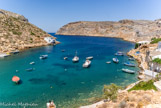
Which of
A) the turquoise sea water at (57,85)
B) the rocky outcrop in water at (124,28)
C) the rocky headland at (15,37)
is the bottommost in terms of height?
the turquoise sea water at (57,85)

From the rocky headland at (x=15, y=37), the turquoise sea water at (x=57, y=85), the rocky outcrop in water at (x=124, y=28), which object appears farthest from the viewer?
the rocky outcrop in water at (x=124, y=28)

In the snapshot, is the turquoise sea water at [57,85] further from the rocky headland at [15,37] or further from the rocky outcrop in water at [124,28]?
the rocky outcrop in water at [124,28]

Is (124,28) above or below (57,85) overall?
above

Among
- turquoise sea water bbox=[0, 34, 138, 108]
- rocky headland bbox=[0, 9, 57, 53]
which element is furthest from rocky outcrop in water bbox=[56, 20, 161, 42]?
turquoise sea water bbox=[0, 34, 138, 108]

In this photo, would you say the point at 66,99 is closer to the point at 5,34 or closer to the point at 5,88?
the point at 5,88

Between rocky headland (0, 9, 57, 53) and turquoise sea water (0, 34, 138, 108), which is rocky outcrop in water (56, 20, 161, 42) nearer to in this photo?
rocky headland (0, 9, 57, 53)

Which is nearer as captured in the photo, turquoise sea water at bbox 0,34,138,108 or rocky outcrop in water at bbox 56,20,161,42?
turquoise sea water at bbox 0,34,138,108

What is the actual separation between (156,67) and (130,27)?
477 ft

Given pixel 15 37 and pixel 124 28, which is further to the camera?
pixel 124 28

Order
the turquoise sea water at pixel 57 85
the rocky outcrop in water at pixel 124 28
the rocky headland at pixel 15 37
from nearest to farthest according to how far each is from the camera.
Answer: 1. the turquoise sea water at pixel 57 85
2. the rocky headland at pixel 15 37
3. the rocky outcrop in water at pixel 124 28

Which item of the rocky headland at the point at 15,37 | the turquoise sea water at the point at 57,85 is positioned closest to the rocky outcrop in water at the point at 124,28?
the rocky headland at the point at 15,37

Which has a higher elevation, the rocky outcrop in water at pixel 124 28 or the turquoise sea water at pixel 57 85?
the rocky outcrop in water at pixel 124 28

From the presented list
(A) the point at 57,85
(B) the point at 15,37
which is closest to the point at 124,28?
(B) the point at 15,37

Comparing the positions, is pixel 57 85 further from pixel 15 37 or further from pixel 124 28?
pixel 124 28
